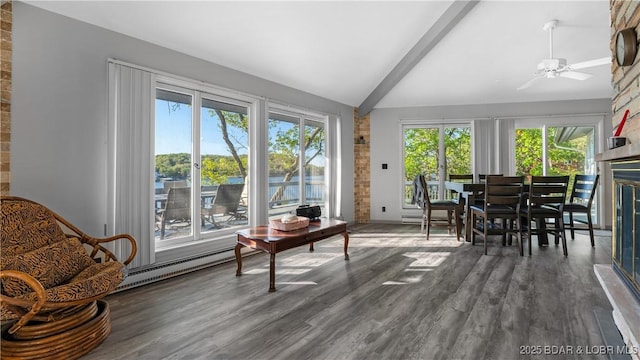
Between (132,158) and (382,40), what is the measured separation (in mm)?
3315

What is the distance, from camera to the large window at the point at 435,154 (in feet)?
19.0

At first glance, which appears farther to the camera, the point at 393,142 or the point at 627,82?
the point at 393,142

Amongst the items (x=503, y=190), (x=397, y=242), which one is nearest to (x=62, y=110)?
(x=397, y=242)

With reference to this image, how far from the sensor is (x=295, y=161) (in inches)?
193

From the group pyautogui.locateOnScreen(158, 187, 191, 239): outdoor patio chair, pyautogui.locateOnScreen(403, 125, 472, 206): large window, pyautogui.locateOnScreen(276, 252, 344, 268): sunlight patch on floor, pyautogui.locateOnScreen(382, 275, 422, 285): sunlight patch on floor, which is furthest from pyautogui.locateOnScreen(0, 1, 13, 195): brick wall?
pyautogui.locateOnScreen(403, 125, 472, 206): large window

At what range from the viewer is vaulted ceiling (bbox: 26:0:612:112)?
2.84 metres

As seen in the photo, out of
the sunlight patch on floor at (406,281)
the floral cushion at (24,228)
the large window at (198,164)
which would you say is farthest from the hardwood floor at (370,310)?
the floral cushion at (24,228)

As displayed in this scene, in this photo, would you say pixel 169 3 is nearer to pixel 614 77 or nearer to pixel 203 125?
pixel 203 125

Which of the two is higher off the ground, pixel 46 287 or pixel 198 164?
pixel 198 164

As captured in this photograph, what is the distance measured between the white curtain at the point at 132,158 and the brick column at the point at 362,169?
395cm

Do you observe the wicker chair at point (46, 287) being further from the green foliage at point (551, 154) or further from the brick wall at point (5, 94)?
the green foliage at point (551, 154)

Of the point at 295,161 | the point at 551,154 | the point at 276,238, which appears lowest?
the point at 276,238

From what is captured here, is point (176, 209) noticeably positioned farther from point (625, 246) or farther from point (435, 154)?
point (435, 154)

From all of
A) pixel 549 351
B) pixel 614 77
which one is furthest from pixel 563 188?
pixel 549 351
